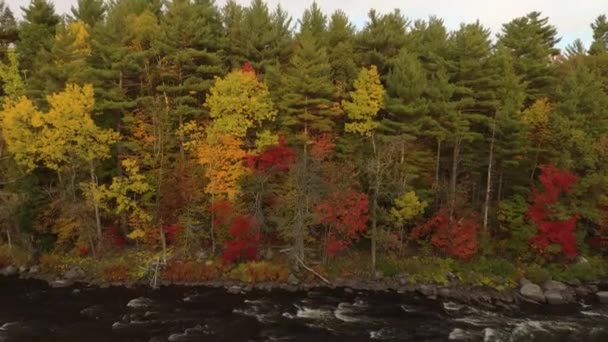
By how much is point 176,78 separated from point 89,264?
15.2 m

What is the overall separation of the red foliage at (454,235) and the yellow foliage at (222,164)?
13.4 metres

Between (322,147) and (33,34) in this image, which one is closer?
(322,147)

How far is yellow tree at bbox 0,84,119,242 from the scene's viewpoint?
30406 mm

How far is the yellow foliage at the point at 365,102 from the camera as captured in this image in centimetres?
3391

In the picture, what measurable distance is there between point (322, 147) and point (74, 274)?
1915cm

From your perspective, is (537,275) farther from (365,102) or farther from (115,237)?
(115,237)

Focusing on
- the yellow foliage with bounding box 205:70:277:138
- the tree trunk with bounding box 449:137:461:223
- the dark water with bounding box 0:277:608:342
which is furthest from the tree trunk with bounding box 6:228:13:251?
the tree trunk with bounding box 449:137:461:223

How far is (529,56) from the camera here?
4050 cm

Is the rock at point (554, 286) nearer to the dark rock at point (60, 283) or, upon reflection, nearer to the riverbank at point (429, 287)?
the riverbank at point (429, 287)

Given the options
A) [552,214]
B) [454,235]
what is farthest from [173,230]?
[552,214]

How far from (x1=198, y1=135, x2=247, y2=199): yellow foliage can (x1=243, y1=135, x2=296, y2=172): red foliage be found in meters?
0.87

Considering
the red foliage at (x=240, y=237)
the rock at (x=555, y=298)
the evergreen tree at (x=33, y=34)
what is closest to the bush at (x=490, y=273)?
the rock at (x=555, y=298)

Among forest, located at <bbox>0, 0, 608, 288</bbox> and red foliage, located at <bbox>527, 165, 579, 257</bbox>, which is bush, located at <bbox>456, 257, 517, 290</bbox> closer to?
forest, located at <bbox>0, 0, 608, 288</bbox>

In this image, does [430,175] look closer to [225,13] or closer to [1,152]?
[225,13]
